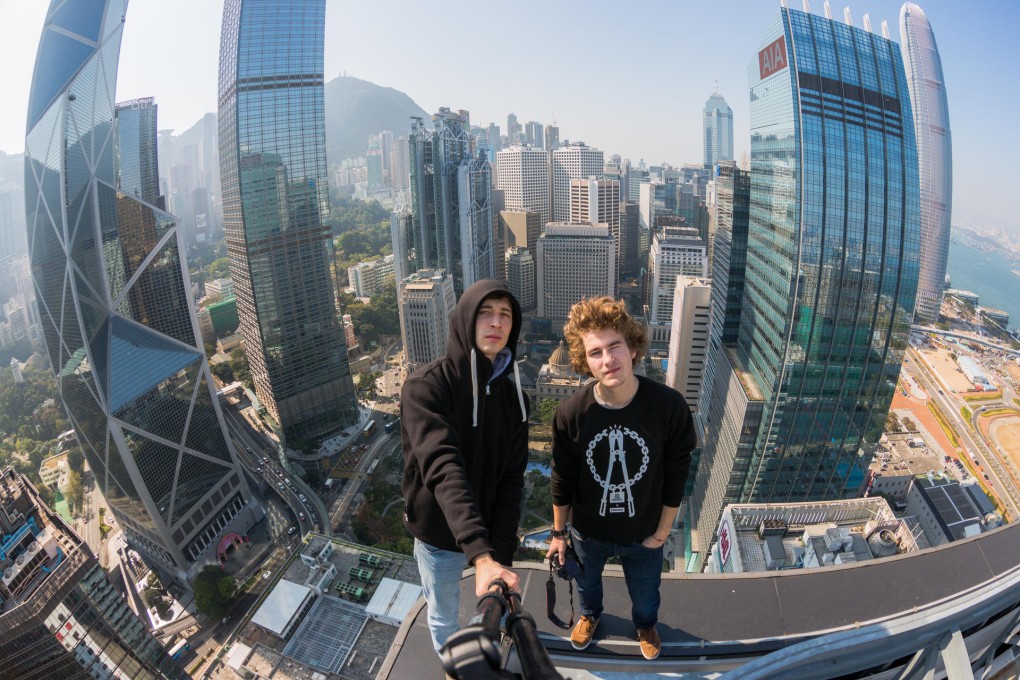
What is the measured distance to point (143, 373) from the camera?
10.1 metres

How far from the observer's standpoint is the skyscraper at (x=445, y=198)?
19000 millimetres

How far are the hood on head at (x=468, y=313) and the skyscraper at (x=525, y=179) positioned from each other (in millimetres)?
32932

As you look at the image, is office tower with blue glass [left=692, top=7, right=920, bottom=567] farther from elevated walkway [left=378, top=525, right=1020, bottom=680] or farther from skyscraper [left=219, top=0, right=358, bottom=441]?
skyscraper [left=219, top=0, right=358, bottom=441]

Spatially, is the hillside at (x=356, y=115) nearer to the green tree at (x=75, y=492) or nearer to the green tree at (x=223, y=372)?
the green tree at (x=223, y=372)

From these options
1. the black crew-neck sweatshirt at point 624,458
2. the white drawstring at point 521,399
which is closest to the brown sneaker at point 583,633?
the black crew-neck sweatshirt at point 624,458

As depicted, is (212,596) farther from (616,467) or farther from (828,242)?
(828,242)

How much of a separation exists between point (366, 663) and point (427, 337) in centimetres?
1002

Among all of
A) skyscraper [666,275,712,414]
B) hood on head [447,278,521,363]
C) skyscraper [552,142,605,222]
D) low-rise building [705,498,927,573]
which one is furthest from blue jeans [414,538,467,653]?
skyscraper [552,142,605,222]

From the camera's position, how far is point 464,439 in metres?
1.26

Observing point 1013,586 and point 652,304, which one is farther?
point 652,304

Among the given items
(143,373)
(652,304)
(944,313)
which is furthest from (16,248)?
(944,313)

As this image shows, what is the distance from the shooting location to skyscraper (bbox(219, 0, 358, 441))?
1269cm

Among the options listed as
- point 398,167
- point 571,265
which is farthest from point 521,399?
point 398,167

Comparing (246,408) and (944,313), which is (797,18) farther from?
(944,313)
